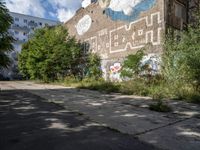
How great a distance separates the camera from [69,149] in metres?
4.32

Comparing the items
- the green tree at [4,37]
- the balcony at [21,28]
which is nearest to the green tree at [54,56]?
the green tree at [4,37]

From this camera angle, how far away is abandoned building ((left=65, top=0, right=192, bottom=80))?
58.1 ft

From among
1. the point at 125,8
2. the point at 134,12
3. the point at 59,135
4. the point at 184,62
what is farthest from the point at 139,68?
the point at 59,135

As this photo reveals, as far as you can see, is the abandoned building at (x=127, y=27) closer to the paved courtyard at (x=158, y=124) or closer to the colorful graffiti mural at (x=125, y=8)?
the colorful graffiti mural at (x=125, y=8)

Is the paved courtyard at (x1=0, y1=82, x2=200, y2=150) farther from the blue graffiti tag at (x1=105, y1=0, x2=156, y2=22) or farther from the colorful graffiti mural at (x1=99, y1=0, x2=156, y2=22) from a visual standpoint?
the colorful graffiti mural at (x1=99, y1=0, x2=156, y2=22)

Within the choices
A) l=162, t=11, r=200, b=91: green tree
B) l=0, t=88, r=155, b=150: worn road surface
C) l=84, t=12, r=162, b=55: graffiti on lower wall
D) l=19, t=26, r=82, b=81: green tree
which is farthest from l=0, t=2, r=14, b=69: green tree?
l=19, t=26, r=82, b=81: green tree

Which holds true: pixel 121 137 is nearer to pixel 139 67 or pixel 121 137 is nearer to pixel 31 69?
pixel 139 67

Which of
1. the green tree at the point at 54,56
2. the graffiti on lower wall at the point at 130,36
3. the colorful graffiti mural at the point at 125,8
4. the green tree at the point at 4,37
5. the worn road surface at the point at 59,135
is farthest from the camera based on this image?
the green tree at the point at 54,56

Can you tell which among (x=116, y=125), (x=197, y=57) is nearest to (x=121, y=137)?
(x=116, y=125)

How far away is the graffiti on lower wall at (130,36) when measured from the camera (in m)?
17.9

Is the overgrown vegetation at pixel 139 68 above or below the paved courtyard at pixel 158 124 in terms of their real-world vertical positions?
above

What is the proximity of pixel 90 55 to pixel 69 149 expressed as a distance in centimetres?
2183

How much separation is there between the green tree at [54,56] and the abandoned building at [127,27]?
200cm

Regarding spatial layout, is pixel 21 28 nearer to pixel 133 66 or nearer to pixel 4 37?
pixel 133 66
